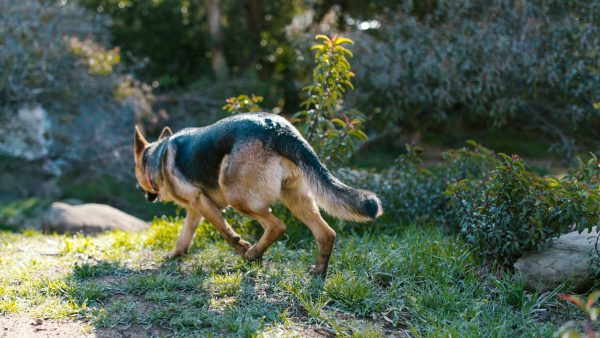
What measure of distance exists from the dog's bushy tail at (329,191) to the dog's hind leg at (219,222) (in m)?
1.04

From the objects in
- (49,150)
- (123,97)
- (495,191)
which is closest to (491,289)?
(495,191)

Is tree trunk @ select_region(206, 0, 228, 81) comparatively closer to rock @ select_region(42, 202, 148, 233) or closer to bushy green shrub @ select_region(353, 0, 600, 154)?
bushy green shrub @ select_region(353, 0, 600, 154)

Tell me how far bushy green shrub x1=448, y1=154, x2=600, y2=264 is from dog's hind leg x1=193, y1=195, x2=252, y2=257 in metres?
2.12

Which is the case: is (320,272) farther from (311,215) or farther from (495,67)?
(495,67)

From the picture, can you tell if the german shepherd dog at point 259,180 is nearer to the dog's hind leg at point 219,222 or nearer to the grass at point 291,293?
the dog's hind leg at point 219,222

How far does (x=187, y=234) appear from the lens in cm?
607

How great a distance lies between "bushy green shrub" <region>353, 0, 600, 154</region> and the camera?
9794 millimetres

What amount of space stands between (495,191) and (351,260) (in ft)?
4.76

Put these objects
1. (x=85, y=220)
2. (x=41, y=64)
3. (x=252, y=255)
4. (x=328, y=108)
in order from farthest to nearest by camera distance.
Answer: (x=41, y=64)
(x=85, y=220)
(x=328, y=108)
(x=252, y=255)

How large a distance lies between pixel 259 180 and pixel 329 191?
2.17ft

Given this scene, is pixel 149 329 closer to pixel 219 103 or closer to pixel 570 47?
pixel 570 47

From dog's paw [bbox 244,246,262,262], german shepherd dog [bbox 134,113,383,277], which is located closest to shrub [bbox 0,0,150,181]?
german shepherd dog [bbox 134,113,383,277]

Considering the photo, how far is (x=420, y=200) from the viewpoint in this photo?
7.20 m

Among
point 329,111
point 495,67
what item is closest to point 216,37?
point 495,67
